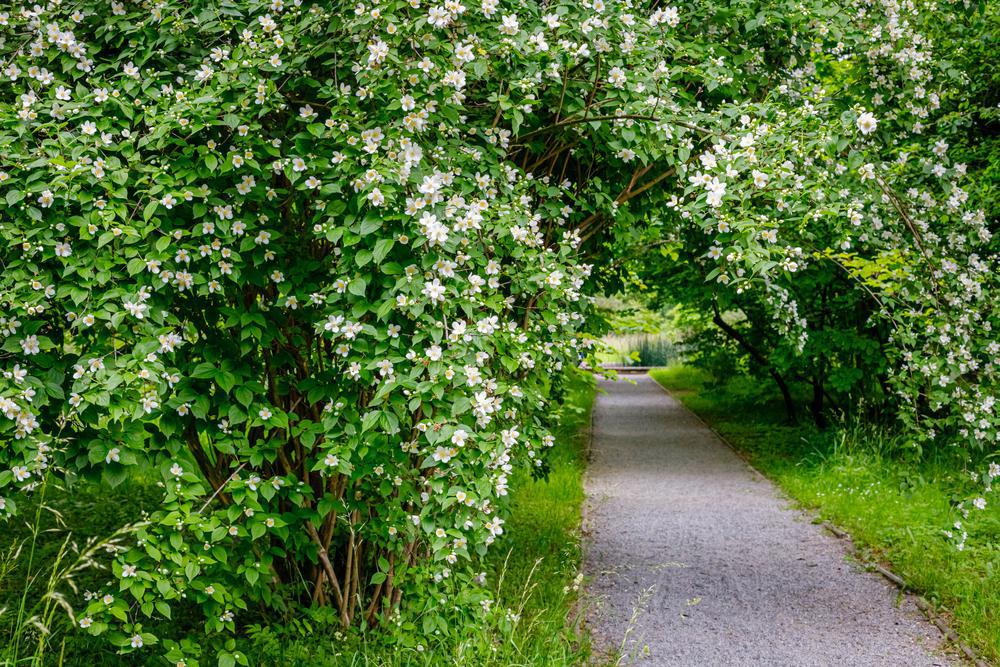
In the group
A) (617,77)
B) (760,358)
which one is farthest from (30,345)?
(760,358)

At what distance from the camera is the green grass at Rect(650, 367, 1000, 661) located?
14.1ft

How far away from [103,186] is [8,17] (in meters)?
0.90

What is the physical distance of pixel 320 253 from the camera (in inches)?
136

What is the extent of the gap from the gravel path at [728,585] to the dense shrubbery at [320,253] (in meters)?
1.26

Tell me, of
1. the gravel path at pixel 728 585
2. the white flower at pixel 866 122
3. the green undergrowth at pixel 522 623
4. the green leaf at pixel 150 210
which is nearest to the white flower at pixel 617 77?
the white flower at pixel 866 122

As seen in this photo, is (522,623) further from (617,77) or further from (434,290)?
(617,77)

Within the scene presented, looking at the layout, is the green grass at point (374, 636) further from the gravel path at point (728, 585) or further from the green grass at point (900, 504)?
the green grass at point (900, 504)

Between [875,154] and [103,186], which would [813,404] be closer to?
[875,154]

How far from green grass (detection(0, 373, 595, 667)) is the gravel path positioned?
10.5 inches

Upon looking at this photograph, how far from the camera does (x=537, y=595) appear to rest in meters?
4.55

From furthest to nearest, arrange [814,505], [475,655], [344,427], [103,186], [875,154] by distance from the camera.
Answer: [814,505] → [875,154] → [475,655] → [344,427] → [103,186]

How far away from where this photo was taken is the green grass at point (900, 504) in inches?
170

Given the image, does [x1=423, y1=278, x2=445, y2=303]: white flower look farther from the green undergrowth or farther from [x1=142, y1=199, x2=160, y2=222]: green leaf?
the green undergrowth

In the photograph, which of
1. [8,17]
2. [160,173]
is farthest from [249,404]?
[8,17]
